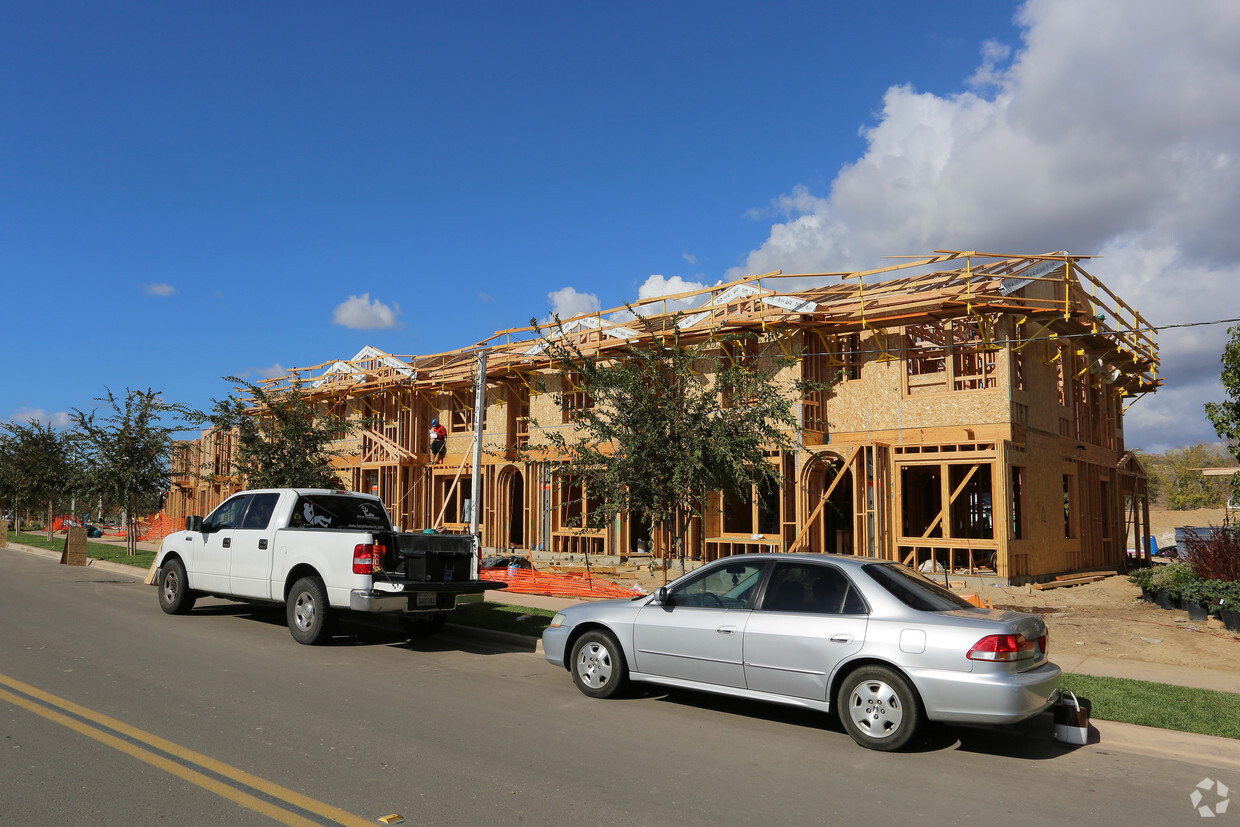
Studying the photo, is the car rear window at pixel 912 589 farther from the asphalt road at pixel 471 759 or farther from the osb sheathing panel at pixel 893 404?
the osb sheathing panel at pixel 893 404

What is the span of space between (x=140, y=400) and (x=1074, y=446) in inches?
973

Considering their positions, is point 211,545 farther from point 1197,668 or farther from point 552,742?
point 1197,668

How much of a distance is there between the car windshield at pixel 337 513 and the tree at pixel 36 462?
22381 millimetres

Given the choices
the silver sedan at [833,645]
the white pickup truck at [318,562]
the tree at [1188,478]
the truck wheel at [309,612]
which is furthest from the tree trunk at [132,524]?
the tree at [1188,478]

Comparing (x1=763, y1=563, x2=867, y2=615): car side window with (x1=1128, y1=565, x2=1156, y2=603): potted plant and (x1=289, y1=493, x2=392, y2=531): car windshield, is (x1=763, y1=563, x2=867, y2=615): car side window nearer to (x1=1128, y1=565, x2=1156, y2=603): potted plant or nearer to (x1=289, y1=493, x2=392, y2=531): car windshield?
(x1=289, y1=493, x2=392, y2=531): car windshield

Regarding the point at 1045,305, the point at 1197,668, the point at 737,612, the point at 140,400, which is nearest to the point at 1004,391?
the point at 1045,305

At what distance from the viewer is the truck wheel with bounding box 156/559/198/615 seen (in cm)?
1274

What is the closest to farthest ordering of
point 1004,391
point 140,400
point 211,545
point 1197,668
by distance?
1. point 1197,668
2. point 211,545
3. point 1004,391
4. point 140,400

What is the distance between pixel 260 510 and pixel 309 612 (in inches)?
77.6

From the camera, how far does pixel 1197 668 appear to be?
388 inches

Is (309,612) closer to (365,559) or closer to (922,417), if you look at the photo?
(365,559)

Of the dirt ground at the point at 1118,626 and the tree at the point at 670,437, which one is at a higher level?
the tree at the point at 670,437

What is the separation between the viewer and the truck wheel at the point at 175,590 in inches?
502

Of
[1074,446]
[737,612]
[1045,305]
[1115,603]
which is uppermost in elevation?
[1045,305]
